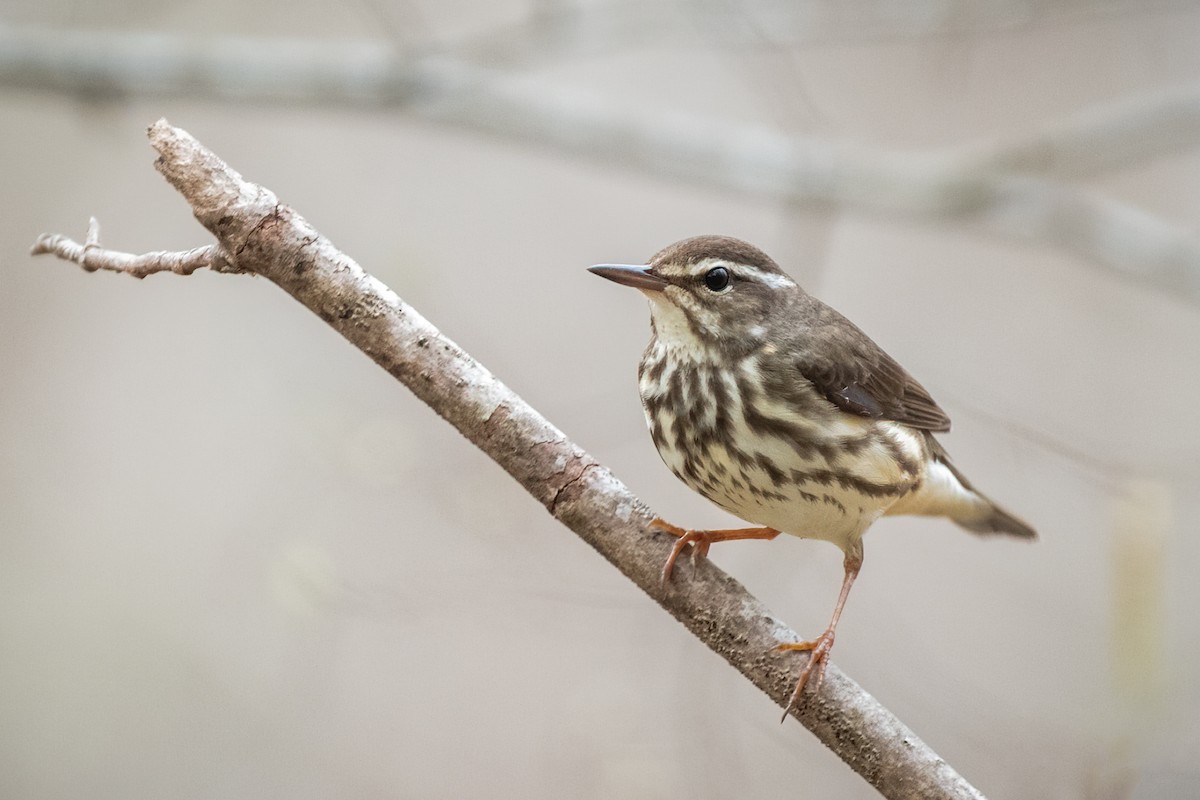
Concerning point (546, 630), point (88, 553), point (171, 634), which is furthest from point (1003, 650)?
point (88, 553)

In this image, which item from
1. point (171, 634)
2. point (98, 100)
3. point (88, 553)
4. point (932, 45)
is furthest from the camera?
point (932, 45)

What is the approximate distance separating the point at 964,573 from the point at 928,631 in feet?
1.13

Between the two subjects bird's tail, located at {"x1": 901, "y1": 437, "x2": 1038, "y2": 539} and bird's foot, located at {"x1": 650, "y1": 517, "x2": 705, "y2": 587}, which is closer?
bird's foot, located at {"x1": 650, "y1": 517, "x2": 705, "y2": 587}

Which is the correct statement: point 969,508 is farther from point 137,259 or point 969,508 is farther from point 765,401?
point 137,259

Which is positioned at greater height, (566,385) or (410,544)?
(566,385)

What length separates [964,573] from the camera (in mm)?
5512

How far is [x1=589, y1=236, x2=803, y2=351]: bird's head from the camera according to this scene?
2.81m

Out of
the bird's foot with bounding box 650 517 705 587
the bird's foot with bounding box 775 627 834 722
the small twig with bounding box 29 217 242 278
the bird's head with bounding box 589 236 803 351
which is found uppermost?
the bird's head with bounding box 589 236 803 351

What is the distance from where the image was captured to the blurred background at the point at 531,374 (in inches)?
177

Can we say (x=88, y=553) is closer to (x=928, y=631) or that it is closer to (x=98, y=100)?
(x=98, y=100)

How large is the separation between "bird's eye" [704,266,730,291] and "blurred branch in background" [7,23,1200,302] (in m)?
1.82

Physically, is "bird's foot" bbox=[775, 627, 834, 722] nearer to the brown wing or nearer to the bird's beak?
the brown wing

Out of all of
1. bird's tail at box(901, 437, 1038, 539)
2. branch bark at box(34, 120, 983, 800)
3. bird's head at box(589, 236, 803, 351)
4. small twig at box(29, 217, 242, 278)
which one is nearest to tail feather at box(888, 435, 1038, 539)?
bird's tail at box(901, 437, 1038, 539)

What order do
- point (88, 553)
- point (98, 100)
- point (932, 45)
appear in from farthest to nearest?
point (932, 45) < point (88, 553) < point (98, 100)
